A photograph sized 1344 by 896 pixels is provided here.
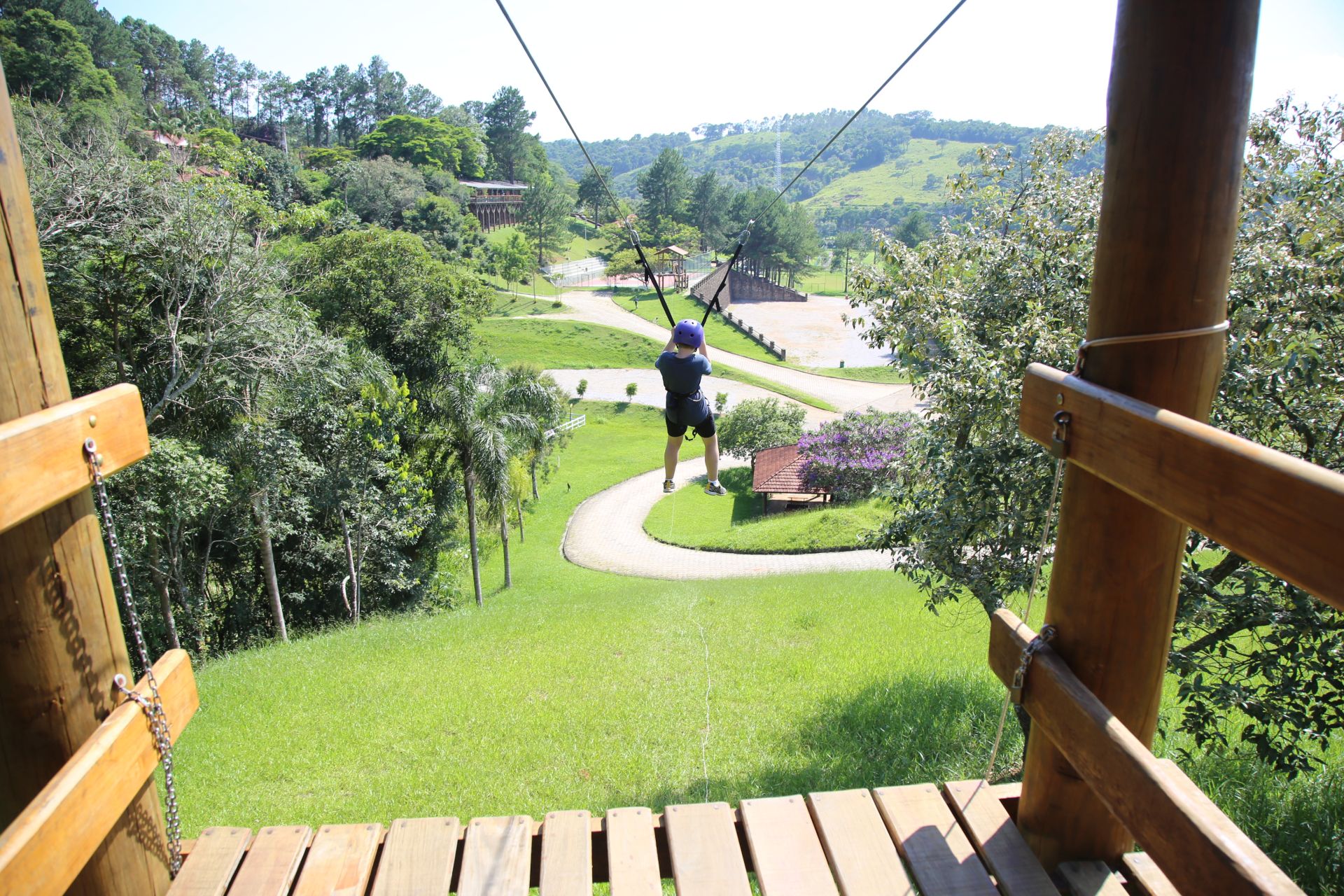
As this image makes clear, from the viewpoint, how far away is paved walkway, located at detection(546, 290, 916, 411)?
49.2 meters

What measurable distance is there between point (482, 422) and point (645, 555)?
796 cm

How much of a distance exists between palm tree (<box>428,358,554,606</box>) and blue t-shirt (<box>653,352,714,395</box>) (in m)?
14.0

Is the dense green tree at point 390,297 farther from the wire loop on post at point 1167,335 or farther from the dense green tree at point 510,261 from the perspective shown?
the dense green tree at point 510,261

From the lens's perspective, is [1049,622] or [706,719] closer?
[1049,622]

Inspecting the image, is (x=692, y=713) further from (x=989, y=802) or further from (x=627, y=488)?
(x=627, y=488)

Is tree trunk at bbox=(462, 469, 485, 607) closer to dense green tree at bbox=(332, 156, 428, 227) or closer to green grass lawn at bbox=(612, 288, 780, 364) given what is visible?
green grass lawn at bbox=(612, 288, 780, 364)

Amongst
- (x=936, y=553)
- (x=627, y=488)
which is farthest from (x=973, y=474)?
(x=627, y=488)

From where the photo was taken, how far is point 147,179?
12.6 metres

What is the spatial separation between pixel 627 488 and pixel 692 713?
25.1 m

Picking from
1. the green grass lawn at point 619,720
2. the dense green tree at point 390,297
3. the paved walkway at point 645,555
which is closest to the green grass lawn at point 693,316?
the paved walkway at point 645,555

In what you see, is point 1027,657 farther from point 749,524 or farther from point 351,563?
point 749,524

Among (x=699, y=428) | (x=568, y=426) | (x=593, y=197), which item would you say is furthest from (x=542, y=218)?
(x=699, y=428)

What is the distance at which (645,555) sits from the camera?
2602 centimetres

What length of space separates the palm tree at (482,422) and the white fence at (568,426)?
4.64 m
